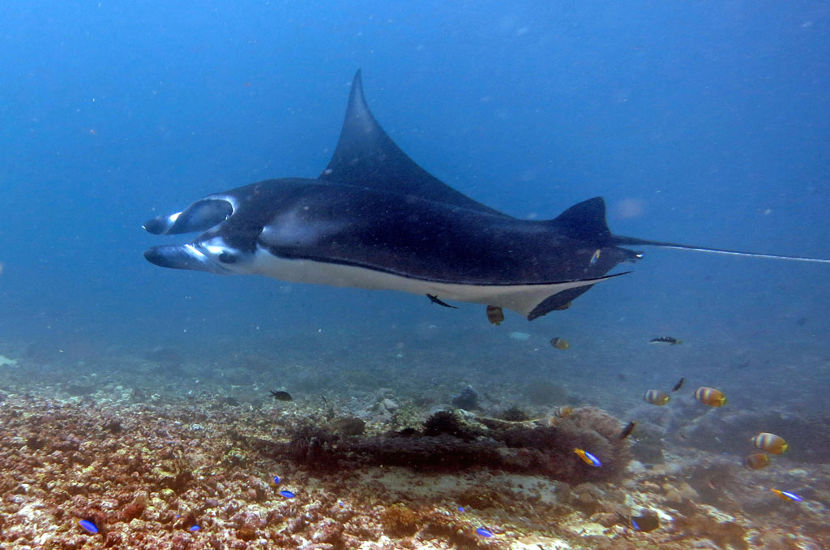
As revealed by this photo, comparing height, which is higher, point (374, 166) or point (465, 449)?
point (374, 166)

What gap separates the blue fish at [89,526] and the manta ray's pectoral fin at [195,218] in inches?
99.0

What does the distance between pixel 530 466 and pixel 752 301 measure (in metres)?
52.8

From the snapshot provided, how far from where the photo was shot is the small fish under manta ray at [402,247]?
2.59 metres

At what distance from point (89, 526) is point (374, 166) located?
4.34 metres

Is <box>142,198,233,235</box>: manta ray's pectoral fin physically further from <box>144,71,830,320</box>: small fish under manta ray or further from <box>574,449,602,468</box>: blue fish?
<box>574,449,602,468</box>: blue fish

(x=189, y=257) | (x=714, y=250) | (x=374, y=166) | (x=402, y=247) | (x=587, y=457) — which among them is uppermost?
(x=374, y=166)

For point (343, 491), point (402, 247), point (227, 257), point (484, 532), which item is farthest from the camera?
point (227, 257)

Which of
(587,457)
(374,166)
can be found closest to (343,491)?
(587,457)

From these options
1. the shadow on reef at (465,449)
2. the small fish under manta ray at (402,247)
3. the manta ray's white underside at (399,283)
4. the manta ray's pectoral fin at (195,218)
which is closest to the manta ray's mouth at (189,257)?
the small fish under manta ray at (402,247)

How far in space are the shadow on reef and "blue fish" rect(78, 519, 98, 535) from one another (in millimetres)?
1298

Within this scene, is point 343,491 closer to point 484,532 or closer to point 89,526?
point 484,532

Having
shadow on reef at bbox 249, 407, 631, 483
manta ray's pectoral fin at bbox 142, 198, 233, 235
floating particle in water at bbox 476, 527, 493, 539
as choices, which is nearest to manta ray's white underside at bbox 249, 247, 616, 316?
manta ray's pectoral fin at bbox 142, 198, 233, 235

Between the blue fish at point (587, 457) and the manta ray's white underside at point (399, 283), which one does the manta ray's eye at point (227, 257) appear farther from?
the blue fish at point (587, 457)

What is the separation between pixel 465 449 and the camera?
322 cm
